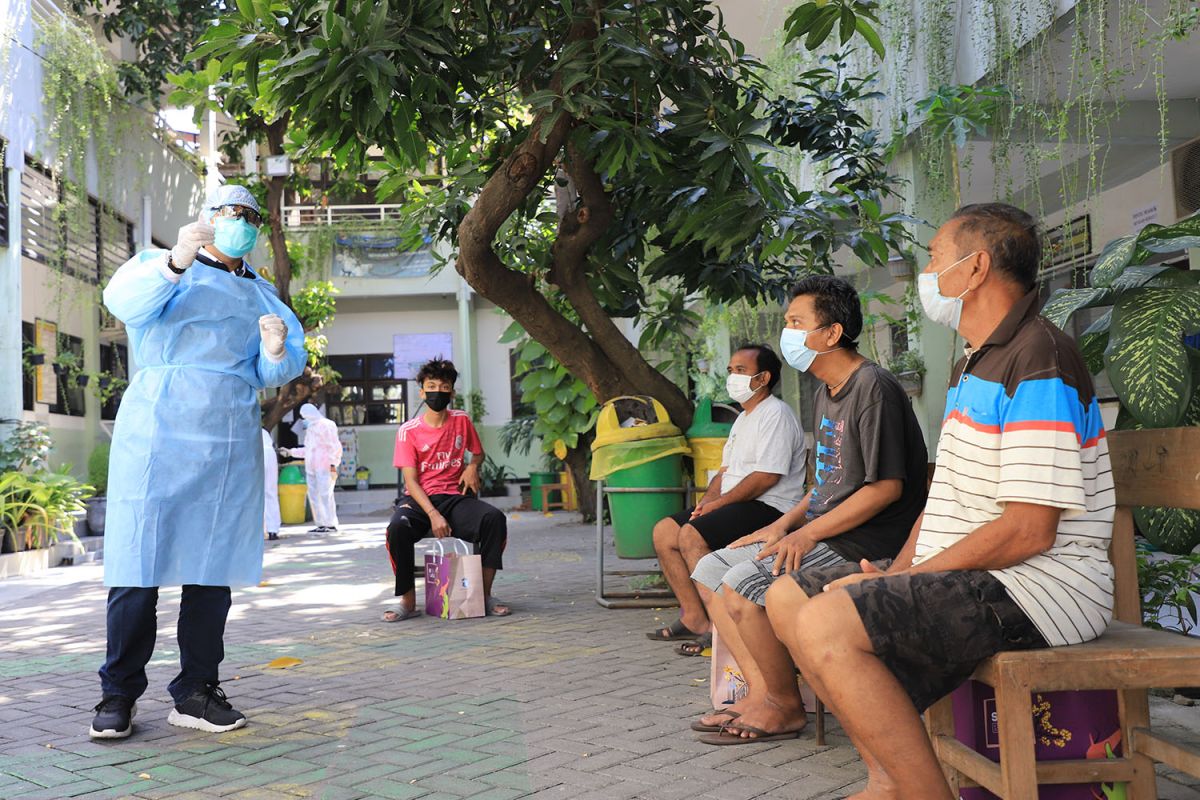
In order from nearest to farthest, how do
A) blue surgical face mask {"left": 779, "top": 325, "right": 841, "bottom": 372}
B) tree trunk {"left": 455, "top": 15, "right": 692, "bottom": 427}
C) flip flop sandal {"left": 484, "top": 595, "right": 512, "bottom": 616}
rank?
1. blue surgical face mask {"left": 779, "top": 325, "right": 841, "bottom": 372}
2. tree trunk {"left": 455, "top": 15, "right": 692, "bottom": 427}
3. flip flop sandal {"left": 484, "top": 595, "right": 512, "bottom": 616}

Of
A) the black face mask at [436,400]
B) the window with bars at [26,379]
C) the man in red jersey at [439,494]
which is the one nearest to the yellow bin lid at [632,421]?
the man in red jersey at [439,494]

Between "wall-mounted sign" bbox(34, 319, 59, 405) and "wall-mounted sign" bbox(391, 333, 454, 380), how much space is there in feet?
36.6

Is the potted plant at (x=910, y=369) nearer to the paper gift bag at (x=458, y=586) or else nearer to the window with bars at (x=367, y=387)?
the paper gift bag at (x=458, y=586)

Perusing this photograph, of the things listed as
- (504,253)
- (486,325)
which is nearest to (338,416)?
(486,325)

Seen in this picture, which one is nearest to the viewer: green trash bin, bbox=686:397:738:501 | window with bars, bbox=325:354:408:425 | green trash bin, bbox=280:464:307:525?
green trash bin, bbox=686:397:738:501

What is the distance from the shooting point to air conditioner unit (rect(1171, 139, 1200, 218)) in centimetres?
868

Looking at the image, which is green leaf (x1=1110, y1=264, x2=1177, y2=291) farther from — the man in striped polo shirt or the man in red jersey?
the man in red jersey

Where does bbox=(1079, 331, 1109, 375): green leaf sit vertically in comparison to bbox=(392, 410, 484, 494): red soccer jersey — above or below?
above

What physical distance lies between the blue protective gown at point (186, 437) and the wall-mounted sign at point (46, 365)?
9.74 metres

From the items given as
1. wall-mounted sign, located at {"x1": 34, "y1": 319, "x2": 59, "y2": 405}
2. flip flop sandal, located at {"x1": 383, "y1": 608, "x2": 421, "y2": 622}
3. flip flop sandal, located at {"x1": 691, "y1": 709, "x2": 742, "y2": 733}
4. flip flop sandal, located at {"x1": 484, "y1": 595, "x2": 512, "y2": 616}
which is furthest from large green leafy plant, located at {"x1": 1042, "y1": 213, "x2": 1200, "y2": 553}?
wall-mounted sign, located at {"x1": 34, "y1": 319, "x2": 59, "y2": 405}

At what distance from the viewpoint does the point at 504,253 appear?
827 centimetres

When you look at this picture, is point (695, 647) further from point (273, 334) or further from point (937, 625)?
point (937, 625)

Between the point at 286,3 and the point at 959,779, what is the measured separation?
4.14 meters

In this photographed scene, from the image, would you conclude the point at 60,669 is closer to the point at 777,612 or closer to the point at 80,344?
the point at 777,612
